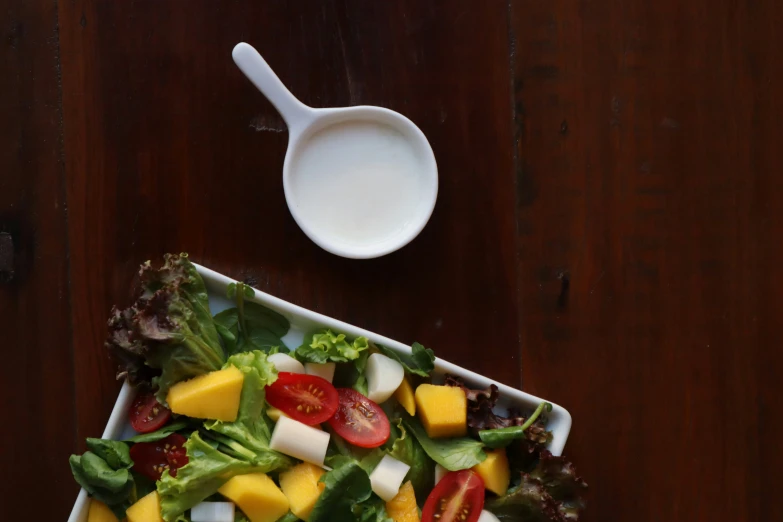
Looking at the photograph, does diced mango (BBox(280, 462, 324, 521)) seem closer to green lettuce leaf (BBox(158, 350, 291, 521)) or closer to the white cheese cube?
green lettuce leaf (BBox(158, 350, 291, 521))

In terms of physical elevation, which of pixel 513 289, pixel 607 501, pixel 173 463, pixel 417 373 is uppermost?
pixel 513 289

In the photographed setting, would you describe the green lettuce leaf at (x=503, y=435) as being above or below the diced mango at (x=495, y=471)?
above

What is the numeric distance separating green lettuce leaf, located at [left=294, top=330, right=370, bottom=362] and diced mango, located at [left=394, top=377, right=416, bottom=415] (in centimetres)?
10

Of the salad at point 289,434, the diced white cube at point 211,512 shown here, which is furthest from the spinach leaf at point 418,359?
the diced white cube at point 211,512

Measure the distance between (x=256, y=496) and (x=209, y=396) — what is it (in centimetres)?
19

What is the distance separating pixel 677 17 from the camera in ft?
4.83

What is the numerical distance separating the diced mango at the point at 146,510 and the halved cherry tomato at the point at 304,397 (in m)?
0.27

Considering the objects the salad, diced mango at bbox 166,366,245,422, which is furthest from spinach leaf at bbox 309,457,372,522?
diced mango at bbox 166,366,245,422

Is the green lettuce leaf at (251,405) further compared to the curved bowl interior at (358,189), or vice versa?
the curved bowl interior at (358,189)

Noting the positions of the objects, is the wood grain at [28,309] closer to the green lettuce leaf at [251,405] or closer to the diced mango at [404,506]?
the green lettuce leaf at [251,405]

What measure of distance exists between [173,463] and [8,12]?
0.96 m

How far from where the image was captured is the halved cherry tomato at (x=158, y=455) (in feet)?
4.07

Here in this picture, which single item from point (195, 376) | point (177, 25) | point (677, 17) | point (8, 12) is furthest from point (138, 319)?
point (677, 17)

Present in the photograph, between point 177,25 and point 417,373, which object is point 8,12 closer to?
point 177,25
